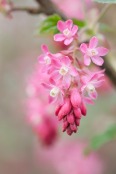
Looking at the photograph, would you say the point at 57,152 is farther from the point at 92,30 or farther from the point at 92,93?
the point at 92,93

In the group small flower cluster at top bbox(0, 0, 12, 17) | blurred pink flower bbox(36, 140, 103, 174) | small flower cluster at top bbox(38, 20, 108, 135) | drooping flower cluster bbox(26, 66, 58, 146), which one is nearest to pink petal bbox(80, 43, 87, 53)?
small flower cluster at top bbox(38, 20, 108, 135)

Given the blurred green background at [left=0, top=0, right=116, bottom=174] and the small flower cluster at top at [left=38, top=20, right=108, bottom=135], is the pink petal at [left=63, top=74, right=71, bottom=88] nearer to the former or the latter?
the small flower cluster at top at [left=38, top=20, right=108, bottom=135]

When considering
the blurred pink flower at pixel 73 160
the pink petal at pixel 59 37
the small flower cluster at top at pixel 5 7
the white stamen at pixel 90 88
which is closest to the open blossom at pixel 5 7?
the small flower cluster at top at pixel 5 7

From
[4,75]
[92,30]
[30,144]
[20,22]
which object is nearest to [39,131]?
[92,30]

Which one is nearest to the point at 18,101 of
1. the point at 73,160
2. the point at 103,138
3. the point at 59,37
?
the point at 73,160

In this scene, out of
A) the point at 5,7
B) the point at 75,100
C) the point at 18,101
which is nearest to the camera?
the point at 75,100

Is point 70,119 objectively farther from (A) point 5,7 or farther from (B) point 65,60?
(A) point 5,7
